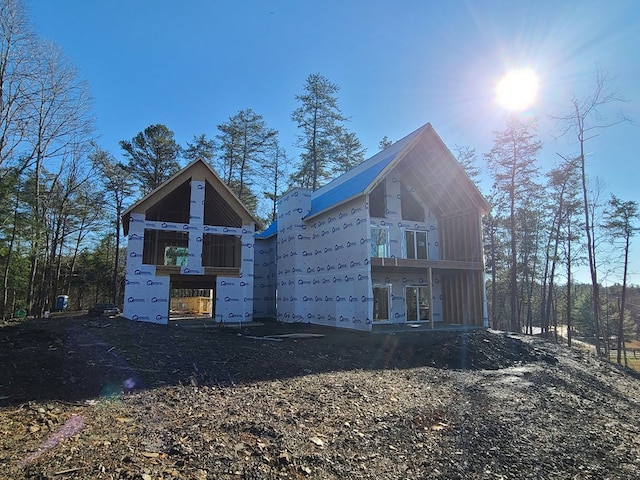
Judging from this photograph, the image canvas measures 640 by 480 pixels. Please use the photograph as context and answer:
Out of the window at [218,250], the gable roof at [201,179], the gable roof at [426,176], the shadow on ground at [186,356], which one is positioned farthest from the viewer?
the window at [218,250]

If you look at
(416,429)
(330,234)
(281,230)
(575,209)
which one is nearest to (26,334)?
(416,429)

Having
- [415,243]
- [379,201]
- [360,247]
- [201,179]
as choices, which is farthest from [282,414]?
[201,179]

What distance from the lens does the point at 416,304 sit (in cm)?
1700

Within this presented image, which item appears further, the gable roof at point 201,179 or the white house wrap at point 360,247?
the gable roof at point 201,179

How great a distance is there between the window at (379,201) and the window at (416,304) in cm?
368

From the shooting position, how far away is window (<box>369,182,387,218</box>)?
16.5 m

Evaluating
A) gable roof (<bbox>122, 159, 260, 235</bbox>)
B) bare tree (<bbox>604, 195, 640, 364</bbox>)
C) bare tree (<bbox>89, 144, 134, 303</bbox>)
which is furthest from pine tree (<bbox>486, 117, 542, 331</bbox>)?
bare tree (<bbox>89, 144, 134, 303</bbox>)

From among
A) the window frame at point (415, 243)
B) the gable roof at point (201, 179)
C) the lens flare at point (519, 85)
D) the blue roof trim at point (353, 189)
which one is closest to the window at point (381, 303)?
the window frame at point (415, 243)

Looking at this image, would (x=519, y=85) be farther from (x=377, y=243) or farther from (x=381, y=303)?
(x=381, y=303)

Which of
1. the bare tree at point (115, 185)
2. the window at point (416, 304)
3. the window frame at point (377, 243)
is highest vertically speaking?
the bare tree at point (115, 185)

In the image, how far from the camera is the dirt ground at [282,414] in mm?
3746

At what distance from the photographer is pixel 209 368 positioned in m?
7.48

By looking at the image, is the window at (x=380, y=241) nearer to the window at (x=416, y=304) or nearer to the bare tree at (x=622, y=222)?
the window at (x=416, y=304)

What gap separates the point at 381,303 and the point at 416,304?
198cm
